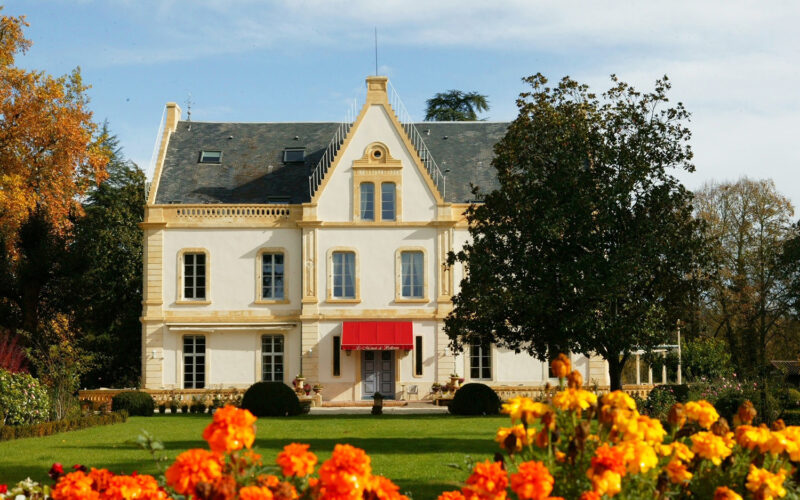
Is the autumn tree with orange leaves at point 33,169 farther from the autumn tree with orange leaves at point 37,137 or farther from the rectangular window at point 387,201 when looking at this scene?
the rectangular window at point 387,201

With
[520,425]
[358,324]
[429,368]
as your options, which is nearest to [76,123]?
[358,324]

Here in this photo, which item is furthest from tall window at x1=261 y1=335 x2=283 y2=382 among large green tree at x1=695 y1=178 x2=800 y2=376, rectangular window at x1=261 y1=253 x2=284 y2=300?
large green tree at x1=695 y1=178 x2=800 y2=376

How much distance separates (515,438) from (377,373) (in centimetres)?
3370

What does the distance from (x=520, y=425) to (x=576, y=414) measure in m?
0.38

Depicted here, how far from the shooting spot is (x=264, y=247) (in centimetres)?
3997

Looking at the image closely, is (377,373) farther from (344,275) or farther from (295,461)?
(295,461)

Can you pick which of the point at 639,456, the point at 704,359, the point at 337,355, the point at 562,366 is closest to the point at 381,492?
the point at 639,456

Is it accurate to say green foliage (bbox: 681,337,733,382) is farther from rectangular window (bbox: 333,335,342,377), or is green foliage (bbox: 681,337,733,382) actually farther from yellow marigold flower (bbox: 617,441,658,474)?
yellow marigold flower (bbox: 617,441,658,474)

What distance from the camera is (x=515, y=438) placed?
6.27 metres

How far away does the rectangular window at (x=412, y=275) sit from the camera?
131 ft

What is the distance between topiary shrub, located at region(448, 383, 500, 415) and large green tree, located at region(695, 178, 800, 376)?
869 inches

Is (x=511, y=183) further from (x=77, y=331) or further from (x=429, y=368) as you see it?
(x=77, y=331)

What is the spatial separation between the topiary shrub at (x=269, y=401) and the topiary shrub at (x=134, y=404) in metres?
3.66

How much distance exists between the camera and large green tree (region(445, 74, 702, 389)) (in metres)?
23.0
